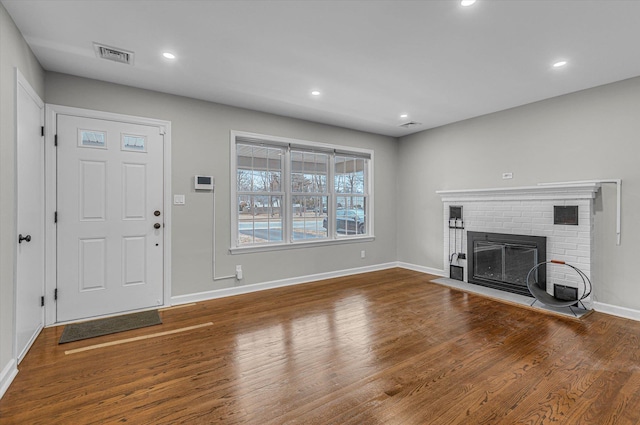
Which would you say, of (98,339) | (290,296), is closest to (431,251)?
(290,296)

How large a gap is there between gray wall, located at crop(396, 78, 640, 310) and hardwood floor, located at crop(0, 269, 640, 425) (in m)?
0.85

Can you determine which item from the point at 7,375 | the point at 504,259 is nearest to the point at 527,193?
the point at 504,259

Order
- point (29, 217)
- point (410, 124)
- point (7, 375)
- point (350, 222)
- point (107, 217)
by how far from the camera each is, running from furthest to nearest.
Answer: point (350, 222) → point (410, 124) → point (107, 217) → point (29, 217) → point (7, 375)

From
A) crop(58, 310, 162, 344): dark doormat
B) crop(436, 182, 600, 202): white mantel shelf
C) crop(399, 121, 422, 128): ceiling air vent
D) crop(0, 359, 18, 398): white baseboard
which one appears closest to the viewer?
crop(0, 359, 18, 398): white baseboard

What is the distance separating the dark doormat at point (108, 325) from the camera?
300cm

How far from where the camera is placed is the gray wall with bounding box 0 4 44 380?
2160mm

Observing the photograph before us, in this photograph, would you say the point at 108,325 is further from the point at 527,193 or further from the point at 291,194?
the point at 527,193

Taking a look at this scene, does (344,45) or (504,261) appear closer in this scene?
(344,45)

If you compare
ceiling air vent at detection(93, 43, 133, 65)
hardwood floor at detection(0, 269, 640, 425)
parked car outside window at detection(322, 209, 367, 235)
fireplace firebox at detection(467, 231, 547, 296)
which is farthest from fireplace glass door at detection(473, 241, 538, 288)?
ceiling air vent at detection(93, 43, 133, 65)

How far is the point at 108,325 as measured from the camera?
325 centimetres

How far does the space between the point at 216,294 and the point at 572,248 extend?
4645mm

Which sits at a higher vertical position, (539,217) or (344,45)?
(344,45)

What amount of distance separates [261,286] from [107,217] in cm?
216

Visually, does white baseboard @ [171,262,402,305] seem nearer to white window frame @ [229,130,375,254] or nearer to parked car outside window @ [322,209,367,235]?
white window frame @ [229,130,375,254]
